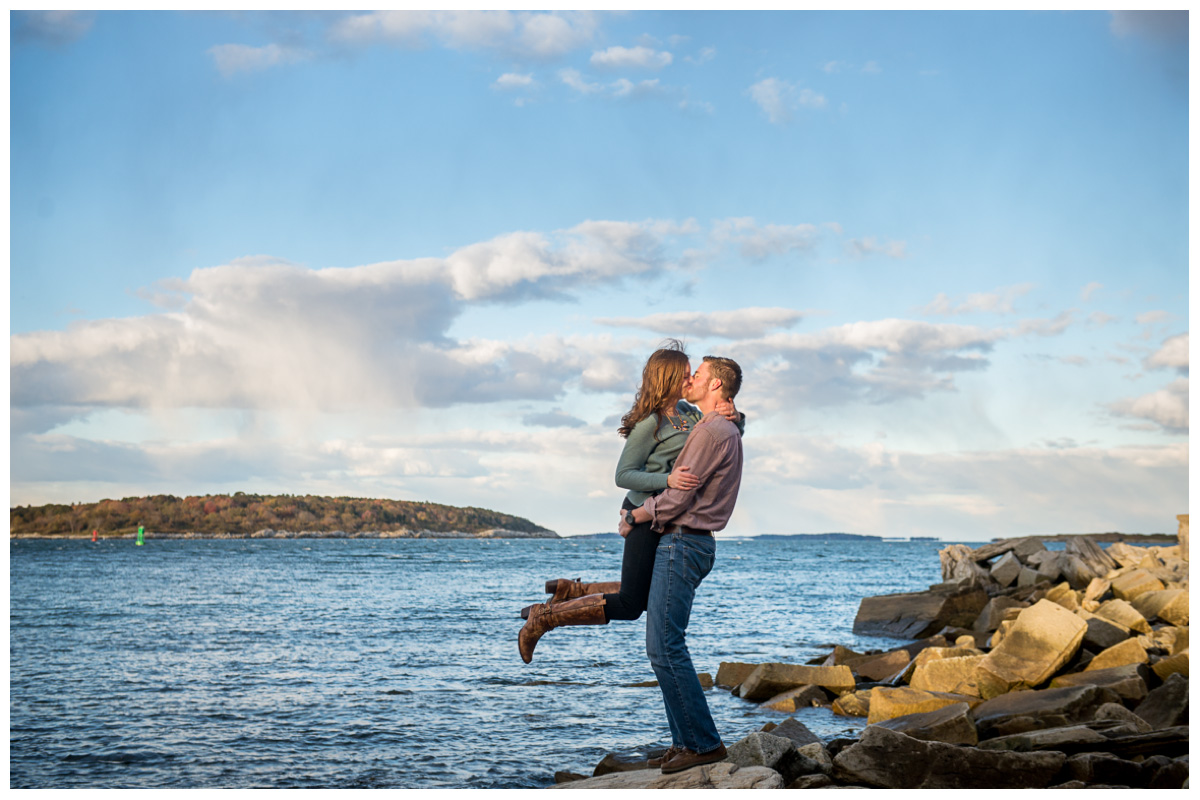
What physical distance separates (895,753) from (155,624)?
24.0 meters

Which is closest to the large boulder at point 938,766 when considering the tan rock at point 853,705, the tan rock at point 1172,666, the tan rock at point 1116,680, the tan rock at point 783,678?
the tan rock at point 1116,680

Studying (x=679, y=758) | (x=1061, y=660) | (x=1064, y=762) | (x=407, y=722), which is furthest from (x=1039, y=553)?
(x=679, y=758)

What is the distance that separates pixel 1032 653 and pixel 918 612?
394 inches

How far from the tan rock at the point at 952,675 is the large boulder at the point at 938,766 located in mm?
4727

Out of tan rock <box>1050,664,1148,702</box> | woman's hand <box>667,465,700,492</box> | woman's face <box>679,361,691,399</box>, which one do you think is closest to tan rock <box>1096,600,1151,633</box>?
tan rock <box>1050,664,1148,702</box>

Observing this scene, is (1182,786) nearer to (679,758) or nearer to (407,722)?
(679,758)

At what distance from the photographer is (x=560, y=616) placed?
5145 millimetres

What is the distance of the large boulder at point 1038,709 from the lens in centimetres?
783

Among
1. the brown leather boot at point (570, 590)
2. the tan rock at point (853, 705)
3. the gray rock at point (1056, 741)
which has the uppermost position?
the brown leather boot at point (570, 590)

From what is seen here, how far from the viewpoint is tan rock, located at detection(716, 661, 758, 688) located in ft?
43.3

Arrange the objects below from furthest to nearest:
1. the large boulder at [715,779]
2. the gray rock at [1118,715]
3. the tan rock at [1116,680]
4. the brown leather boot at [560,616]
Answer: the tan rock at [1116,680], the gray rock at [1118,715], the brown leather boot at [560,616], the large boulder at [715,779]

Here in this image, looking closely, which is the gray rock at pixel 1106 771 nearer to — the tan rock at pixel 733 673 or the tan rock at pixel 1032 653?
the tan rock at pixel 1032 653

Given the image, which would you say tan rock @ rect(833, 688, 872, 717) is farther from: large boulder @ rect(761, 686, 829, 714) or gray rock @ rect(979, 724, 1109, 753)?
gray rock @ rect(979, 724, 1109, 753)

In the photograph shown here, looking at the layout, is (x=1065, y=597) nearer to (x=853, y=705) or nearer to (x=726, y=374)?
(x=853, y=705)
